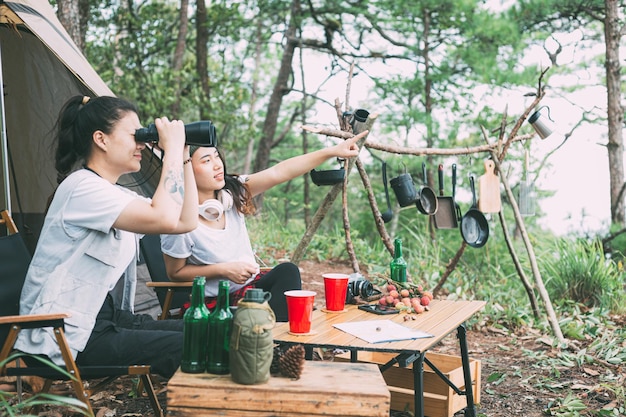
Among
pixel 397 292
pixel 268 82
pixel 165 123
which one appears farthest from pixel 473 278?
pixel 268 82

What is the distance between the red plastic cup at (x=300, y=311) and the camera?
1.93 meters

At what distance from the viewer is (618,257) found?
22.2ft

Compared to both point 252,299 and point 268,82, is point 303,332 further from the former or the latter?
point 268,82

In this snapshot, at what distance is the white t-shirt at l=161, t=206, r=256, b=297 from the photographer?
2.53 metres

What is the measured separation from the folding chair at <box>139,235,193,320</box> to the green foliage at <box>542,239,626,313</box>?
310 centimetres

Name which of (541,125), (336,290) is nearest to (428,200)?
(541,125)

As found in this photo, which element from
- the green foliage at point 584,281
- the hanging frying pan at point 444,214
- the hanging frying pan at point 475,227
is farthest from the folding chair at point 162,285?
the green foliage at point 584,281

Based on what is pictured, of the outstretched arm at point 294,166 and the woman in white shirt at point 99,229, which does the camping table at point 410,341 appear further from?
the outstretched arm at point 294,166

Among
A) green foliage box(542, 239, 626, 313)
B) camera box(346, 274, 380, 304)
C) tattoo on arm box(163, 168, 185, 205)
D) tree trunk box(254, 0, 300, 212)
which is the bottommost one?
green foliage box(542, 239, 626, 313)

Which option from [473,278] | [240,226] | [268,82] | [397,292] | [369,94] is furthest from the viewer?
[268,82]

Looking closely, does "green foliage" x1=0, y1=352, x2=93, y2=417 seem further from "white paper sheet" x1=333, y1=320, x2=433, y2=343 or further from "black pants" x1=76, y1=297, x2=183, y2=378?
"white paper sheet" x1=333, y1=320, x2=433, y2=343

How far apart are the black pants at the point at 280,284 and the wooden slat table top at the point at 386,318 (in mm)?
264

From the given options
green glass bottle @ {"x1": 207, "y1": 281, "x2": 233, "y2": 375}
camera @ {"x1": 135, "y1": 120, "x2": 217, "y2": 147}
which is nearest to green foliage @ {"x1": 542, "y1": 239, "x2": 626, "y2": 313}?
camera @ {"x1": 135, "y1": 120, "x2": 217, "y2": 147}

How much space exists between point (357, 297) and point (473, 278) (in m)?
2.85
